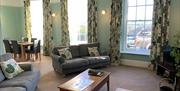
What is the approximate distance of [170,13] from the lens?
5.38 meters

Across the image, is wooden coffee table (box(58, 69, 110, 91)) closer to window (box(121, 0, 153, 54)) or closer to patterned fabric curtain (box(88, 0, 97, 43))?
window (box(121, 0, 153, 54))

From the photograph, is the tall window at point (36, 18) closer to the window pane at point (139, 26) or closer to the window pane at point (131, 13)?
the window pane at point (131, 13)

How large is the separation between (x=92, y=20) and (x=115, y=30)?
1.01 m

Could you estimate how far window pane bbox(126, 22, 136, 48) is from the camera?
6.36 m

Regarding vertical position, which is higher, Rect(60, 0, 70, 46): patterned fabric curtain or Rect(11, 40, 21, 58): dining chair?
Rect(60, 0, 70, 46): patterned fabric curtain

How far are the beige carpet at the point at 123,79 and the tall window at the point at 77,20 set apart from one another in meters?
2.23

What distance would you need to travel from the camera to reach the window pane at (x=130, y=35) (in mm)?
6355

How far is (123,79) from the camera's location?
16.0 feet

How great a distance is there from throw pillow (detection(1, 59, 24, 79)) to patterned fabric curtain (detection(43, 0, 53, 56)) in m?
4.29

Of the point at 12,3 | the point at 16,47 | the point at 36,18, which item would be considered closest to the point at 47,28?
the point at 36,18

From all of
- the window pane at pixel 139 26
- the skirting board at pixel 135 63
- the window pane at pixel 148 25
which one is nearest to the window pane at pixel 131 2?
the window pane at pixel 139 26

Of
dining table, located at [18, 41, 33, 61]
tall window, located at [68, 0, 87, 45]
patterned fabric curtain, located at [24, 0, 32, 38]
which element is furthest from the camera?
patterned fabric curtain, located at [24, 0, 32, 38]

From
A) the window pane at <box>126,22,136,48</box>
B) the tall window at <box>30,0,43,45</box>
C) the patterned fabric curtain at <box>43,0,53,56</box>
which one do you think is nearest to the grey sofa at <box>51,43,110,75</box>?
the window pane at <box>126,22,136,48</box>

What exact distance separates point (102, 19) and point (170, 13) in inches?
95.2
